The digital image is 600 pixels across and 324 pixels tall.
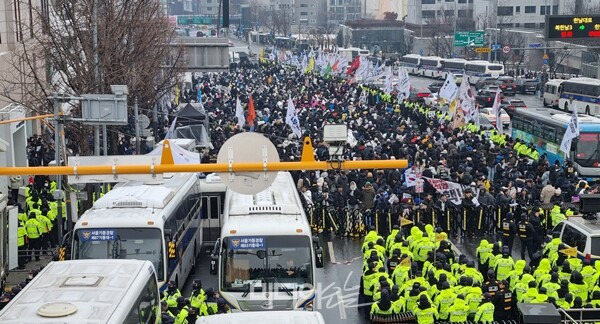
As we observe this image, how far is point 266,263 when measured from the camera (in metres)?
15.5

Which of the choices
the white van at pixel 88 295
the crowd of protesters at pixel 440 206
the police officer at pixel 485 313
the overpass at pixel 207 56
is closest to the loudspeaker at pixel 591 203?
the crowd of protesters at pixel 440 206

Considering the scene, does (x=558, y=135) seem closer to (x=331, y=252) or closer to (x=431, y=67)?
(x=331, y=252)

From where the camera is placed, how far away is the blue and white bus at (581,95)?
50.1 meters

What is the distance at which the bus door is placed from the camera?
2280 centimetres

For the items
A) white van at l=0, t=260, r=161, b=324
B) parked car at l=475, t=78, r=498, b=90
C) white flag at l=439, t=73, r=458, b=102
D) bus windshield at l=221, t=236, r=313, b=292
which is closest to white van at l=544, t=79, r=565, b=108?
parked car at l=475, t=78, r=498, b=90

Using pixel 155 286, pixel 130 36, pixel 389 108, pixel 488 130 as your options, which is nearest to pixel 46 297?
pixel 155 286

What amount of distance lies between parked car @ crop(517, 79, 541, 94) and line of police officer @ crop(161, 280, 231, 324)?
56848 millimetres

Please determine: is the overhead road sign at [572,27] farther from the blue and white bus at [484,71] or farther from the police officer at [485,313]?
the blue and white bus at [484,71]

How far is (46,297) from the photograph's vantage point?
10.9 m

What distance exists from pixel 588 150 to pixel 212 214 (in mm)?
14003

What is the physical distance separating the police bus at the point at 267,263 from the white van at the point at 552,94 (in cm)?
4304

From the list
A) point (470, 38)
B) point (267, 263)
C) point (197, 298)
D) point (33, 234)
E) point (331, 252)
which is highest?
point (470, 38)

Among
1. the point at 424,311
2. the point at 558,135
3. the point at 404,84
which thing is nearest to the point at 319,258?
the point at 424,311

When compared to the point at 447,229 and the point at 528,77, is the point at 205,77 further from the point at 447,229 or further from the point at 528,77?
the point at 447,229
